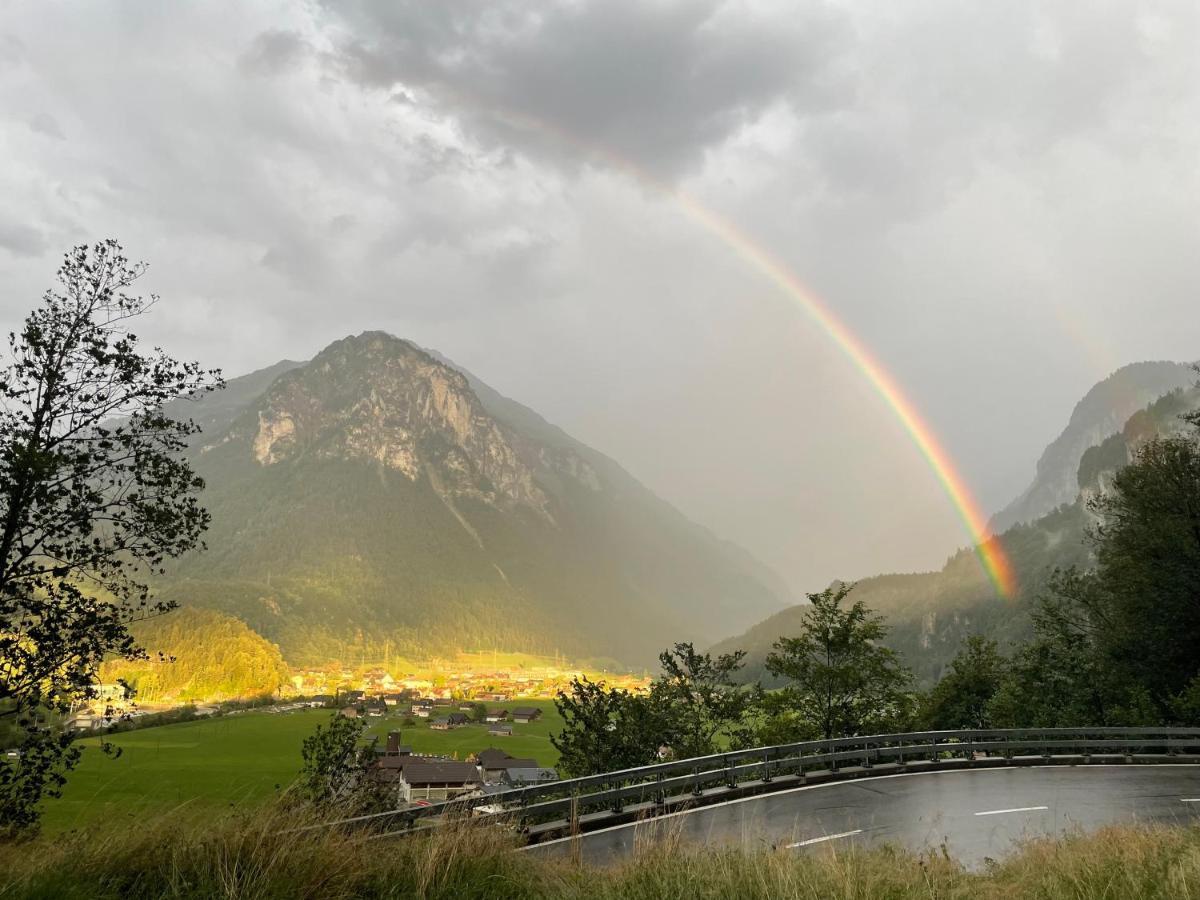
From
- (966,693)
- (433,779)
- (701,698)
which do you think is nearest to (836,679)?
(701,698)

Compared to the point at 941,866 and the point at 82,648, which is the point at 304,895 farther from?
the point at 82,648

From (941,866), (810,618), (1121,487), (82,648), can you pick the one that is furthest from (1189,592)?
(82,648)

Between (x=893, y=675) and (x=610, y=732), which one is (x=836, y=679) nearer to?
(x=893, y=675)

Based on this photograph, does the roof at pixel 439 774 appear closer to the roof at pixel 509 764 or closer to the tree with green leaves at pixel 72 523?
the roof at pixel 509 764

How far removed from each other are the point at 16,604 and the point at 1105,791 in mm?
26034

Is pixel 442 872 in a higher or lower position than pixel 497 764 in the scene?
higher

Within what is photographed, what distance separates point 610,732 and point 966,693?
32.2 meters

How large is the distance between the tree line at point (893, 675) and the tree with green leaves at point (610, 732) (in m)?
0.06

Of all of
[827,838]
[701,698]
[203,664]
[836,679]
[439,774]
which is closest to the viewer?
[827,838]

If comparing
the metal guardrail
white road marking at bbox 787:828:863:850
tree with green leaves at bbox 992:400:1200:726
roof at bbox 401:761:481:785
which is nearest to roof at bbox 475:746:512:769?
roof at bbox 401:761:481:785

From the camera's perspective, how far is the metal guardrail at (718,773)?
10109 mm

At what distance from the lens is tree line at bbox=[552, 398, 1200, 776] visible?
30562 mm

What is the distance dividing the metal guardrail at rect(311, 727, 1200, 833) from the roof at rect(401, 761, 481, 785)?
56167 mm

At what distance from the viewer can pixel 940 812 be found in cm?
1455
